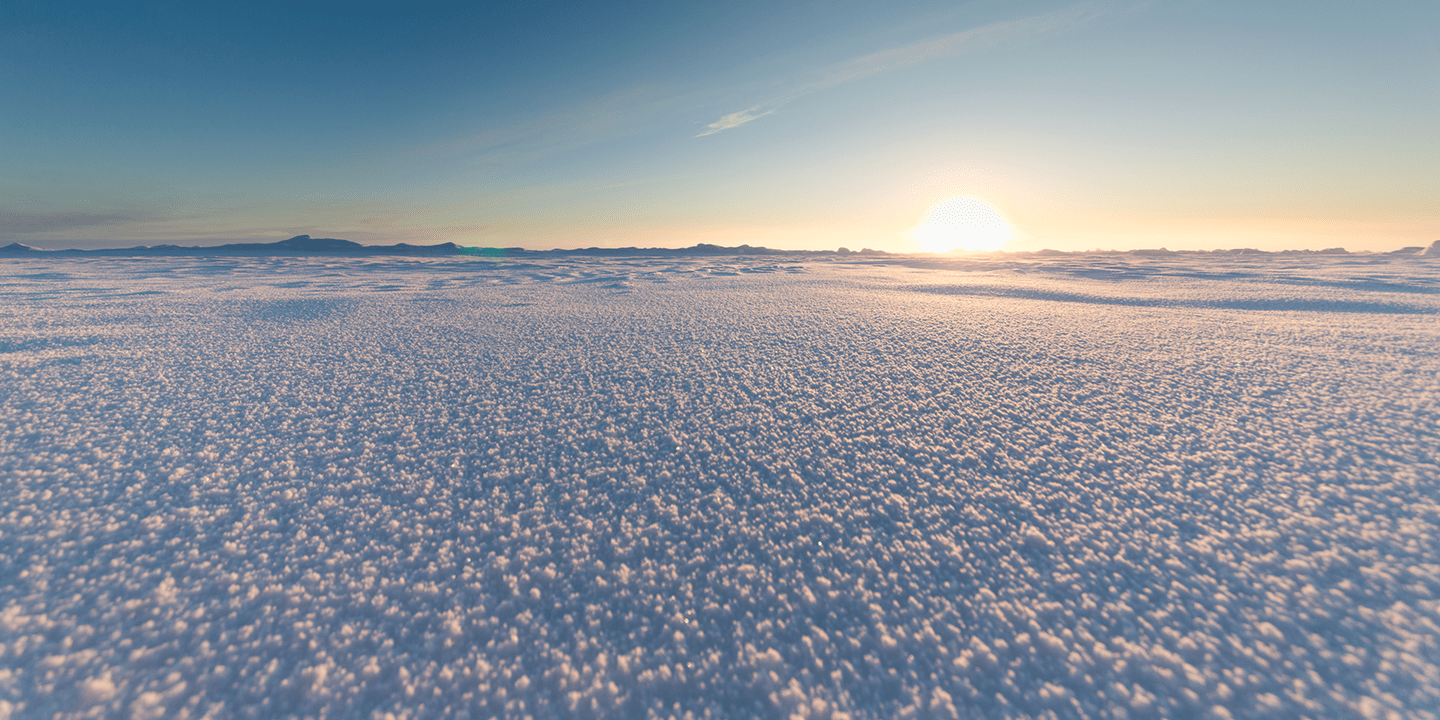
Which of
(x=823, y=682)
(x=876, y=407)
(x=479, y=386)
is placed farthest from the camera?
(x=479, y=386)

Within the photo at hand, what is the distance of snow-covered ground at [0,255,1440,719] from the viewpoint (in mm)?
925

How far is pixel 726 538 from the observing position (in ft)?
4.34

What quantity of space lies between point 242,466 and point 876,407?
244 centimetres

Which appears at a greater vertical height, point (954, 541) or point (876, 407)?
point (876, 407)

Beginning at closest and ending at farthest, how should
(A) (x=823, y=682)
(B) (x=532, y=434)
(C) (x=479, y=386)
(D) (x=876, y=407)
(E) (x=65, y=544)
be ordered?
(A) (x=823, y=682) < (E) (x=65, y=544) < (B) (x=532, y=434) < (D) (x=876, y=407) < (C) (x=479, y=386)

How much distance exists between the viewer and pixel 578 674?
3.10 ft

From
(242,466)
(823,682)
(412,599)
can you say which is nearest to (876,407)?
(823,682)

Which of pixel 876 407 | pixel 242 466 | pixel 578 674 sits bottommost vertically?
pixel 578 674

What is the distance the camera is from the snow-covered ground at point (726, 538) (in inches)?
36.4

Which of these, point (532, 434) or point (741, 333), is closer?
point (532, 434)

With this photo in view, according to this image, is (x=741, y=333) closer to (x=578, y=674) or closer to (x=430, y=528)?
(x=430, y=528)

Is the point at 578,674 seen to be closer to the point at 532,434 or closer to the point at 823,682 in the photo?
the point at 823,682

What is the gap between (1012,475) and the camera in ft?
5.25

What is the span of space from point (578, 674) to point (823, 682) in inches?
18.8
